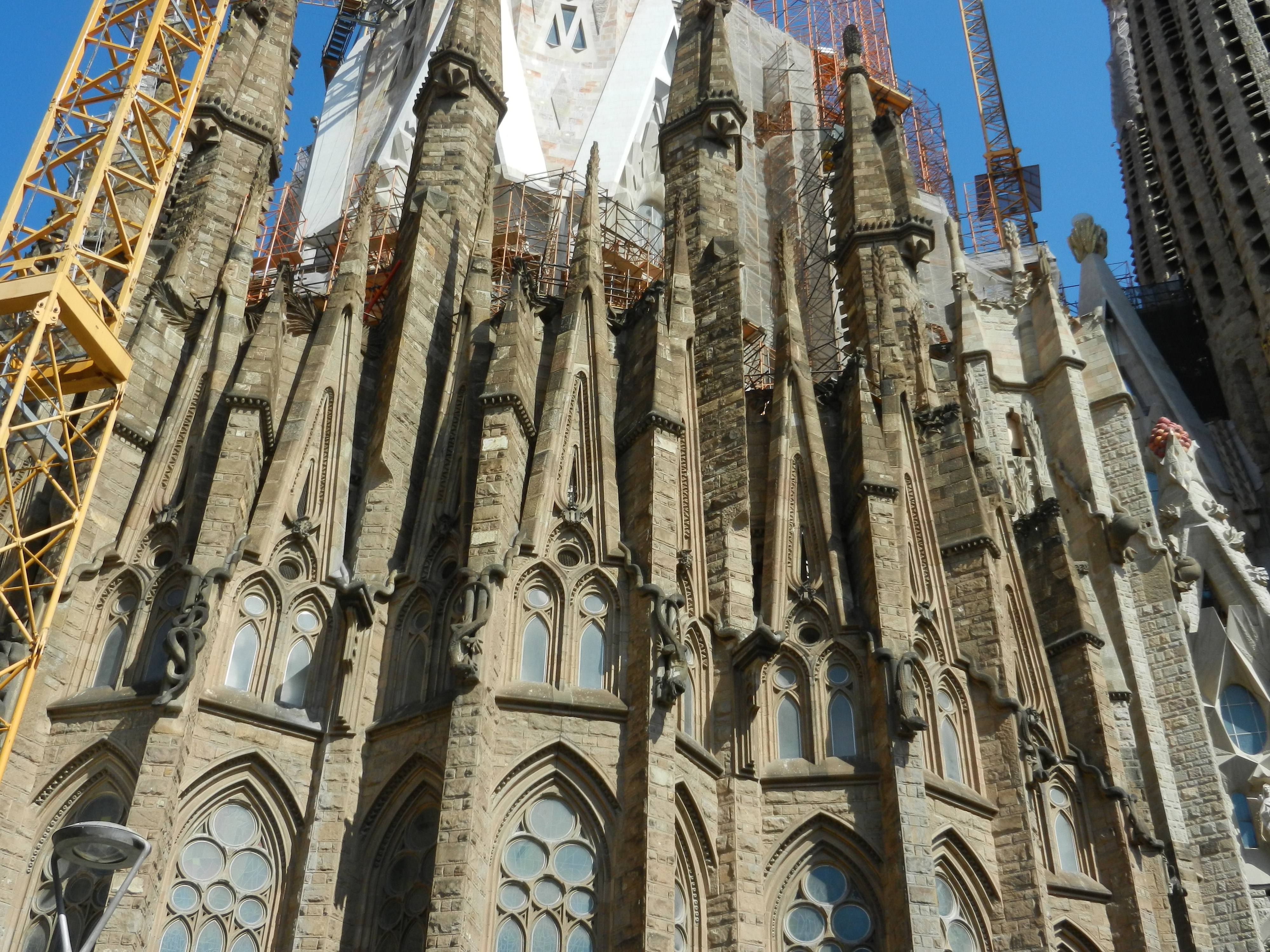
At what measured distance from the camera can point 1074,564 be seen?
22062 mm

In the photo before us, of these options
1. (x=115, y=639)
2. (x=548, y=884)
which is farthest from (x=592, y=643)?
(x=115, y=639)

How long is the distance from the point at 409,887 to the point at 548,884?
5.21 feet

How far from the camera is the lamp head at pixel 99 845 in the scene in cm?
1066

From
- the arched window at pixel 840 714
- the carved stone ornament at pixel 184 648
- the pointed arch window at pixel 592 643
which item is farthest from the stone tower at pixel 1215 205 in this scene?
the carved stone ornament at pixel 184 648

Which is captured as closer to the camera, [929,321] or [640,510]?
[640,510]

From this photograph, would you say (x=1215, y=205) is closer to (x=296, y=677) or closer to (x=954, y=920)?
(x=954, y=920)

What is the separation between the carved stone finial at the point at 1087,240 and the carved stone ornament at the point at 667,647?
86.0 feet

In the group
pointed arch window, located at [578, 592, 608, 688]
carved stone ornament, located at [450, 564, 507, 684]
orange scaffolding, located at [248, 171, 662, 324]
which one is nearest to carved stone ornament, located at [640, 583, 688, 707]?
pointed arch window, located at [578, 592, 608, 688]

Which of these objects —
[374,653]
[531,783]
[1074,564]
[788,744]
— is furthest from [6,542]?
Answer: [1074,564]

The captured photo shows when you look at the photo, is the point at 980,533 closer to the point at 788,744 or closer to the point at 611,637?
the point at 788,744

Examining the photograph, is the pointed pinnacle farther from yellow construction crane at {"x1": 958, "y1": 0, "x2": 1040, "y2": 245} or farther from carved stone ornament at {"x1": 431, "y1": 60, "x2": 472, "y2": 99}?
yellow construction crane at {"x1": 958, "y1": 0, "x2": 1040, "y2": 245}

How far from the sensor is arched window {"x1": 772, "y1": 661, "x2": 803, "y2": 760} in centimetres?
1786

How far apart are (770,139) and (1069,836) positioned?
22343mm

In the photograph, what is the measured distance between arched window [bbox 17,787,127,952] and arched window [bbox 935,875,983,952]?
911 centimetres
